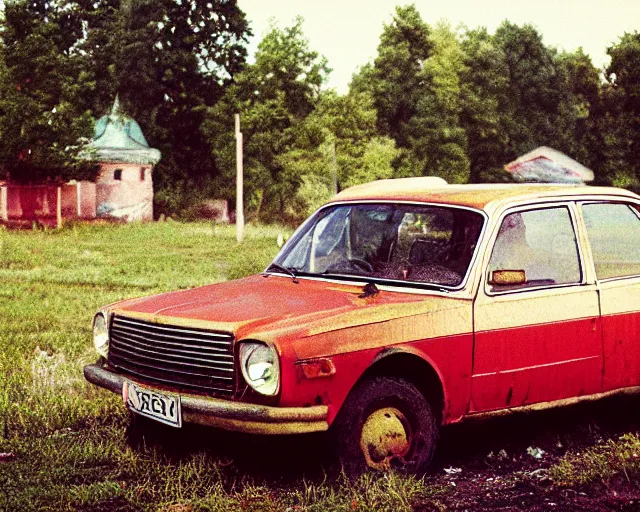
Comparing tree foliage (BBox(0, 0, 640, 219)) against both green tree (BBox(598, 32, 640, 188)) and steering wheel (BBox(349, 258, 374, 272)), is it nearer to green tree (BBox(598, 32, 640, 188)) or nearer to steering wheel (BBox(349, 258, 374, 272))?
green tree (BBox(598, 32, 640, 188))

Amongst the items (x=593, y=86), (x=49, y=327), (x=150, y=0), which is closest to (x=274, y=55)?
(x=150, y=0)

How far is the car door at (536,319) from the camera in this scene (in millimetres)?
5930

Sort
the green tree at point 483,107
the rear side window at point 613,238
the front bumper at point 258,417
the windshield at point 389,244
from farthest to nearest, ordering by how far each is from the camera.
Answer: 1. the green tree at point 483,107
2. the rear side window at point 613,238
3. the windshield at point 389,244
4. the front bumper at point 258,417

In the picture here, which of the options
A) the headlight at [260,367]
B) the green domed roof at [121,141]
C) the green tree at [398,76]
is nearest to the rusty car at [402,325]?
the headlight at [260,367]

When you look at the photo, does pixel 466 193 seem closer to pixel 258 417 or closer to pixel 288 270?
pixel 288 270

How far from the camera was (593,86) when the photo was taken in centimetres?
7525

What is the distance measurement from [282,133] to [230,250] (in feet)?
76.2

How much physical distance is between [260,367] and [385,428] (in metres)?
0.84

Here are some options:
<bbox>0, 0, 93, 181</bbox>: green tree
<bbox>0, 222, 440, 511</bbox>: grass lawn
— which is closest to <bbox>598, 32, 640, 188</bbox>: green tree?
<bbox>0, 0, 93, 181</bbox>: green tree

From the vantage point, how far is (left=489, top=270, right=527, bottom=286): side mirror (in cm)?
588

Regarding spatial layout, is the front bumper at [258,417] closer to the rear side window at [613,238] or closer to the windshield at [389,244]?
the windshield at [389,244]

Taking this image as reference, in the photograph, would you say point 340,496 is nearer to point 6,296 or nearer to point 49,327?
point 49,327

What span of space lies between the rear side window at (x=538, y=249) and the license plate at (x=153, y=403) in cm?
Result: 205

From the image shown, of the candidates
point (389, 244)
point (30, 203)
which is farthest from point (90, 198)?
point (389, 244)
